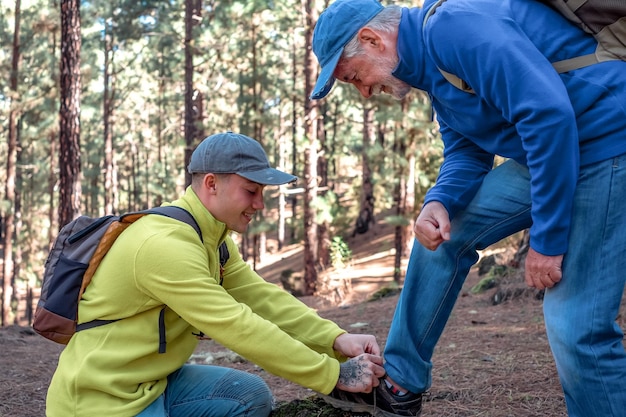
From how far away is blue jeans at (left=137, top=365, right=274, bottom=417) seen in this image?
3.17 m

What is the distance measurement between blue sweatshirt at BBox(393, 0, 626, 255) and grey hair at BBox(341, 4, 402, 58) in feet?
0.20

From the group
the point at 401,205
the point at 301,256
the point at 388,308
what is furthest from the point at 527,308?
the point at 301,256

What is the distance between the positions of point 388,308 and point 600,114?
8214mm

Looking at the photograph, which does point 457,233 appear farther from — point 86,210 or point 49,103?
point 86,210

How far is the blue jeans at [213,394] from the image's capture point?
3.17 m

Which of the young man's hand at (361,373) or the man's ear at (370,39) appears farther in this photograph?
the young man's hand at (361,373)

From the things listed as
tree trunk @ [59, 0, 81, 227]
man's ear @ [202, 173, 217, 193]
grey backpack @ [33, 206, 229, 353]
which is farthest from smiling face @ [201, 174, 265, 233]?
tree trunk @ [59, 0, 81, 227]

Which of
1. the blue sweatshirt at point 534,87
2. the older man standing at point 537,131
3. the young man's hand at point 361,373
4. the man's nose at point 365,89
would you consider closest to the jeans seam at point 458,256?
the older man standing at point 537,131

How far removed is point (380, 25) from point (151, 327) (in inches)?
61.1

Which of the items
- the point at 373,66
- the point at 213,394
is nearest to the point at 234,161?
the point at 373,66

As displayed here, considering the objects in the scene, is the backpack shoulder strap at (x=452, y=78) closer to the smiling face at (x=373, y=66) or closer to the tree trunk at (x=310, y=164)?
the smiling face at (x=373, y=66)

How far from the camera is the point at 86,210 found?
137 feet

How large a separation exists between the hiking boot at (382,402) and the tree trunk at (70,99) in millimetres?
10487

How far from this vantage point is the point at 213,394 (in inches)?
126
